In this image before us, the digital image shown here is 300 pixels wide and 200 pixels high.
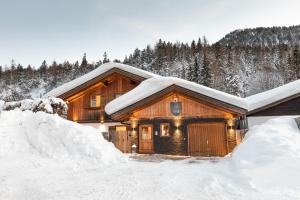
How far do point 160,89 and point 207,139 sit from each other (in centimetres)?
440

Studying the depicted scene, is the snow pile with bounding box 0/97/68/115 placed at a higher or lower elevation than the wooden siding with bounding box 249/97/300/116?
higher

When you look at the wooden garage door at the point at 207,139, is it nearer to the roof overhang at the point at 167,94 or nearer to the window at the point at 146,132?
the roof overhang at the point at 167,94

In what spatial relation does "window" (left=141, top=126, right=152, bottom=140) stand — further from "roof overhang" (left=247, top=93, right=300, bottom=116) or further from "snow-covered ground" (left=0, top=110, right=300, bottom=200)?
"snow-covered ground" (left=0, top=110, right=300, bottom=200)

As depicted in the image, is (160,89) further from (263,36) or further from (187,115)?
(263,36)

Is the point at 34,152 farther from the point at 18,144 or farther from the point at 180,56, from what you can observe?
the point at 180,56

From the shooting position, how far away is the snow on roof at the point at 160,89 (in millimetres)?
17141

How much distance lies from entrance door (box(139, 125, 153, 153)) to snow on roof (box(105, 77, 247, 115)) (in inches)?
79.4

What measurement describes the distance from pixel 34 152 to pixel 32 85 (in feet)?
311

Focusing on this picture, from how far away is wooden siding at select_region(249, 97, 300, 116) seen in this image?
17.4 metres

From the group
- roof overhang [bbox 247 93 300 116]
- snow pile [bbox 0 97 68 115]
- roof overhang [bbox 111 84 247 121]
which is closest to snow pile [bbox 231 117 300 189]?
roof overhang [bbox 111 84 247 121]

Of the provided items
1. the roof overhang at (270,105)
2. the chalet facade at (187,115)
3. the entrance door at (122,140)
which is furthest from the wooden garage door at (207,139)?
the entrance door at (122,140)

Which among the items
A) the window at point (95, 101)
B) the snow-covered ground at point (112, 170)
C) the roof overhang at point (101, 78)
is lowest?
the snow-covered ground at point (112, 170)

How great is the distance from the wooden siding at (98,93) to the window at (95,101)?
0.24 meters

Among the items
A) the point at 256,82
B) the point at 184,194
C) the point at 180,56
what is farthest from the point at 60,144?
the point at 180,56
